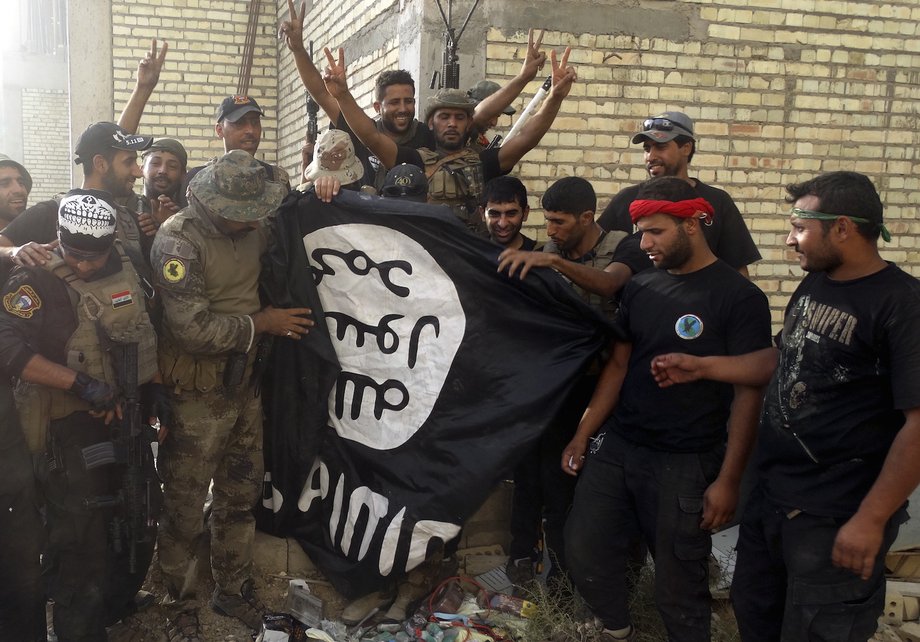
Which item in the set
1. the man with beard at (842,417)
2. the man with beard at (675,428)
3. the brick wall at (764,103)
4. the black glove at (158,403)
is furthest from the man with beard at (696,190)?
the black glove at (158,403)

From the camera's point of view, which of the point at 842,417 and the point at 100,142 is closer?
the point at 842,417

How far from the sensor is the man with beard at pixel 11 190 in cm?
409

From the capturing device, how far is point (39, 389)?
2.95 metres

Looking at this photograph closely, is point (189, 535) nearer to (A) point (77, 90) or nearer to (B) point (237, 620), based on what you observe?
(B) point (237, 620)

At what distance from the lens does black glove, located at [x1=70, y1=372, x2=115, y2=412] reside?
2.86 m

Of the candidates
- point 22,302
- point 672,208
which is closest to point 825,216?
point 672,208

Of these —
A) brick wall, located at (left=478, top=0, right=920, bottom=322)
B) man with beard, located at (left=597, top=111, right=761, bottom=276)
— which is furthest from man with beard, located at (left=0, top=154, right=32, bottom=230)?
man with beard, located at (left=597, top=111, right=761, bottom=276)

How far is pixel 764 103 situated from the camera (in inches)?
215

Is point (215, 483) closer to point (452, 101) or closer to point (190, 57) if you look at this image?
point (452, 101)

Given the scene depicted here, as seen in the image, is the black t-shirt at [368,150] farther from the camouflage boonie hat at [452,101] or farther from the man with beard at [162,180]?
the man with beard at [162,180]

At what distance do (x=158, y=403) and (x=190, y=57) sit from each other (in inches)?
262

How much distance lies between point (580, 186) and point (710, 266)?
0.78 m

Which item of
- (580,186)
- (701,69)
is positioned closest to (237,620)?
(580,186)

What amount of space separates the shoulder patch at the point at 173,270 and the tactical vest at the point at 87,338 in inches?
6.0
